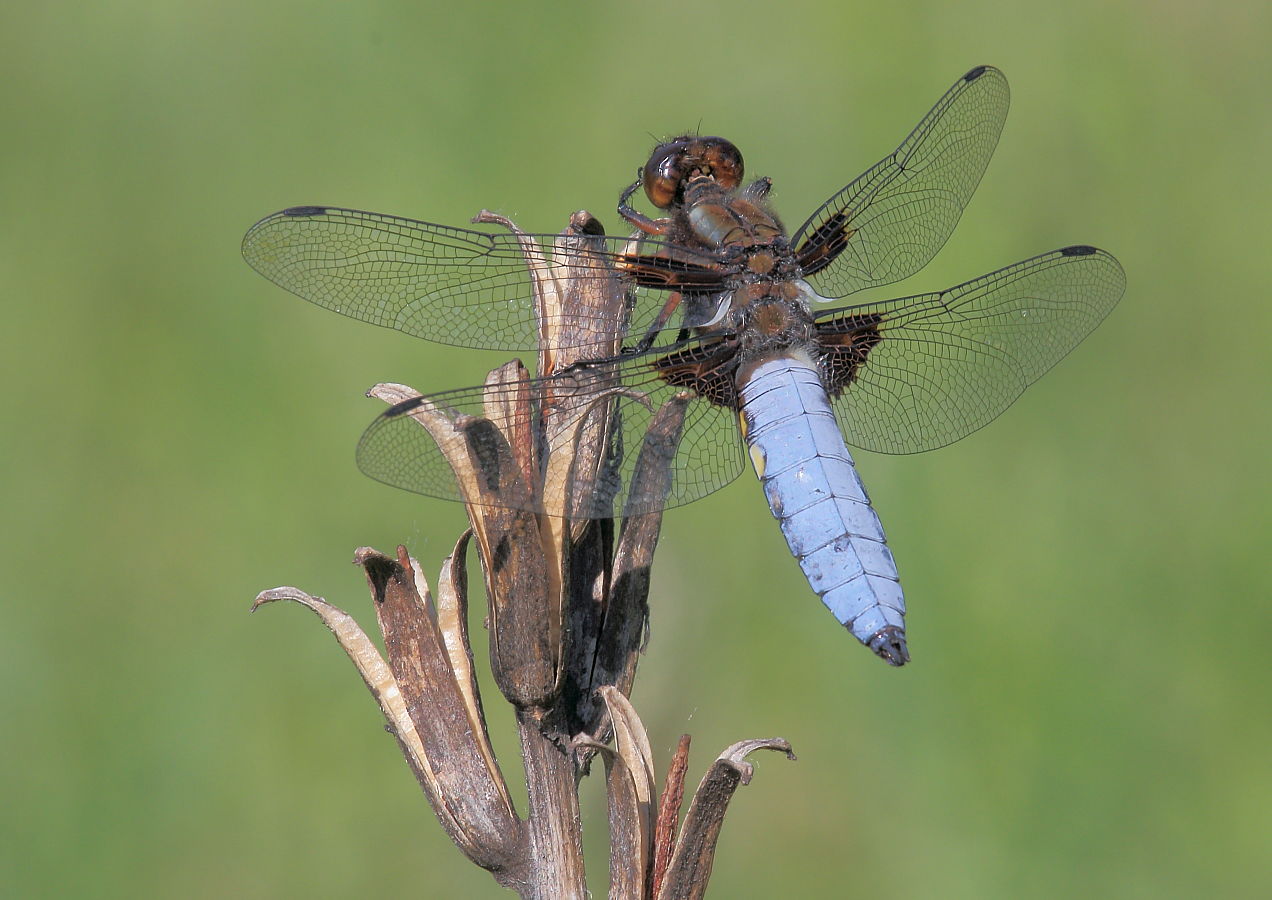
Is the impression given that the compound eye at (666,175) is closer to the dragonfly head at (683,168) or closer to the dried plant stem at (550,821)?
the dragonfly head at (683,168)

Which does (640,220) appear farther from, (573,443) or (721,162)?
(573,443)

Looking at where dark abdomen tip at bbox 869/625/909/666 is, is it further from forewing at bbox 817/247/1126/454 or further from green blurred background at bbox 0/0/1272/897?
green blurred background at bbox 0/0/1272/897

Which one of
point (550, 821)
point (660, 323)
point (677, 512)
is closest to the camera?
point (550, 821)

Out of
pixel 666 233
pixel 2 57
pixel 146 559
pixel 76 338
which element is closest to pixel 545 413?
pixel 666 233

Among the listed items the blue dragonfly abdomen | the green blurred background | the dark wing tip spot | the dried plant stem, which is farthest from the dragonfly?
the green blurred background

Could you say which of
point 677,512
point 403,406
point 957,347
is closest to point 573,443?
point 403,406

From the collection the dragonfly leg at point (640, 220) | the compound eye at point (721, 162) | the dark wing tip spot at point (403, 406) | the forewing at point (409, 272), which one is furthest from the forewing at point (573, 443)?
the compound eye at point (721, 162)
